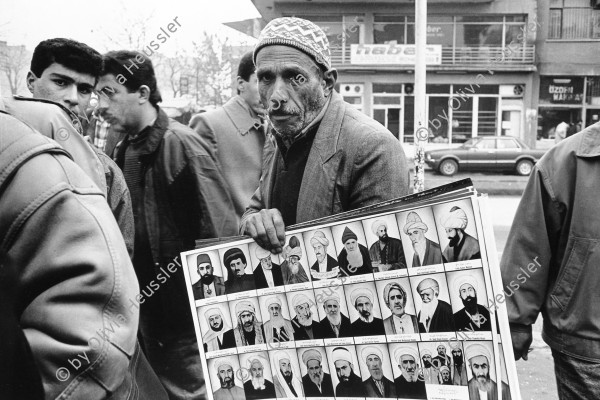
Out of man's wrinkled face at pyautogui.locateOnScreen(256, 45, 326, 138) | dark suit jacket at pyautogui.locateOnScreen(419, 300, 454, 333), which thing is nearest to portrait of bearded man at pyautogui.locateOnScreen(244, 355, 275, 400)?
dark suit jacket at pyautogui.locateOnScreen(419, 300, 454, 333)

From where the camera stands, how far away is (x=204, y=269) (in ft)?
5.31

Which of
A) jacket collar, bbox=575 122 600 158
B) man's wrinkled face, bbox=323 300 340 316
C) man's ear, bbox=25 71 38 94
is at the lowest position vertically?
man's wrinkled face, bbox=323 300 340 316

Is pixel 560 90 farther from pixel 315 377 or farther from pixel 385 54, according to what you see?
pixel 315 377

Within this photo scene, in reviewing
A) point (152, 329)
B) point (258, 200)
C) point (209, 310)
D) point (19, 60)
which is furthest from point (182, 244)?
point (19, 60)

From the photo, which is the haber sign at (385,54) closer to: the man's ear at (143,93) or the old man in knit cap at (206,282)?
the man's ear at (143,93)

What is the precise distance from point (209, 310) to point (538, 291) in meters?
1.15

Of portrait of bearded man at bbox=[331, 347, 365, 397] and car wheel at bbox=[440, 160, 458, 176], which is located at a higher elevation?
portrait of bearded man at bbox=[331, 347, 365, 397]

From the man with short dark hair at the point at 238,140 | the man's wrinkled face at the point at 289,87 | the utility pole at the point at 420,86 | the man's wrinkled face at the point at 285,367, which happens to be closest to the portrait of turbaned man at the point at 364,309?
the man's wrinkled face at the point at 285,367

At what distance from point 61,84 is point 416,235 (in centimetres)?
227

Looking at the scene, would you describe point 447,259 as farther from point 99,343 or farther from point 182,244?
point 182,244

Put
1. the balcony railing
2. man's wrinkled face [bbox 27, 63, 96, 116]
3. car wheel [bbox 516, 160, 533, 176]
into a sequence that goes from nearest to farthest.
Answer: man's wrinkled face [bbox 27, 63, 96, 116]
car wheel [bbox 516, 160, 533, 176]
the balcony railing

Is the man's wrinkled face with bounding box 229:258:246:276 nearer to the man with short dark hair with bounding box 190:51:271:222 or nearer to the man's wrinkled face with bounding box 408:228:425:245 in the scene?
the man's wrinkled face with bounding box 408:228:425:245

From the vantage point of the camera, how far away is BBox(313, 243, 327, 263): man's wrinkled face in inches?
58.9

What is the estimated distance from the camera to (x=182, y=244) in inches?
125
